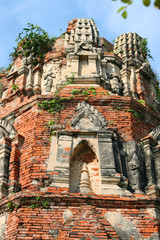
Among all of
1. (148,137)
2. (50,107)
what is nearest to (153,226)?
(148,137)

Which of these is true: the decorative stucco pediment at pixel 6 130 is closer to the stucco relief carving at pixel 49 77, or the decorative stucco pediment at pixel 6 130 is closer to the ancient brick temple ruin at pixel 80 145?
the ancient brick temple ruin at pixel 80 145

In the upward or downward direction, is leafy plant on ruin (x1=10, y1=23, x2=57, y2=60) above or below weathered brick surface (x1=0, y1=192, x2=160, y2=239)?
above

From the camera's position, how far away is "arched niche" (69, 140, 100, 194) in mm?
7145

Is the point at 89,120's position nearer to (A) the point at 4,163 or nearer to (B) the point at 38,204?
(A) the point at 4,163

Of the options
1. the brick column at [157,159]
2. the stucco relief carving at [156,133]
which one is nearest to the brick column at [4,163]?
the brick column at [157,159]

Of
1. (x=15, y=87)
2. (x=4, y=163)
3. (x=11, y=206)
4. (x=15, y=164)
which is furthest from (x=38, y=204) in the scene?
(x=15, y=87)

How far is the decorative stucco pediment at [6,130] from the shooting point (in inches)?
334

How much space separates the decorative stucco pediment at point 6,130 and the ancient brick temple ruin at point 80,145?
0.08 ft

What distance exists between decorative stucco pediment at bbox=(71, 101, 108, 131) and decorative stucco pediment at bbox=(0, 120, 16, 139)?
167 cm

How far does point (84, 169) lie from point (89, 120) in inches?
48.9

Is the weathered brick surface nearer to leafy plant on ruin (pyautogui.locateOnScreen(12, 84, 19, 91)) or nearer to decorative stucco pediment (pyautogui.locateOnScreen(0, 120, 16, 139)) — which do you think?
decorative stucco pediment (pyautogui.locateOnScreen(0, 120, 16, 139))

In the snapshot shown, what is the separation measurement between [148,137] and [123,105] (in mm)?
1100

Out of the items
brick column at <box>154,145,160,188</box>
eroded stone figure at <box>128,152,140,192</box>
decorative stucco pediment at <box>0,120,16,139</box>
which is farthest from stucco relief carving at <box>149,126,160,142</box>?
decorative stucco pediment at <box>0,120,16,139</box>

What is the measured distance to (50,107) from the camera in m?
8.48
